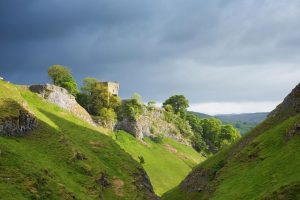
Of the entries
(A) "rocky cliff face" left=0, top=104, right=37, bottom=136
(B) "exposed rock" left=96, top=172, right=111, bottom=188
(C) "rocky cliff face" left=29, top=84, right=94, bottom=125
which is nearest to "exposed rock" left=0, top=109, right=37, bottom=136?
(A) "rocky cliff face" left=0, top=104, right=37, bottom=136

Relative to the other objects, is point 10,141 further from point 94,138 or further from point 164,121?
point 164,121

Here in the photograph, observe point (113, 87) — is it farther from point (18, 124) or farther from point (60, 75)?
point (18, 124)

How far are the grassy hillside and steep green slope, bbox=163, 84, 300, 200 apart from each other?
96.9 ft

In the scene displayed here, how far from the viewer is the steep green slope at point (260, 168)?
51.3 metres

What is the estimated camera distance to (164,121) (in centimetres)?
17662

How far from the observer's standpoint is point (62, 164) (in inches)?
2667

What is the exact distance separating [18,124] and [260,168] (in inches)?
1538

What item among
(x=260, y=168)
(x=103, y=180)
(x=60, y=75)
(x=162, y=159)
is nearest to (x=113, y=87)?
(x=60, y=75)

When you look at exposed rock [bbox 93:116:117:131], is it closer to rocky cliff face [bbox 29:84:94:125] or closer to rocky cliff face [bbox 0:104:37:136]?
rocky cliff face [bbox 29:84:94:125]

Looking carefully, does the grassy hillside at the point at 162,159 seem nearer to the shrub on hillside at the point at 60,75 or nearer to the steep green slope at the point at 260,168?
the shrub on hillside at the point at 60,75

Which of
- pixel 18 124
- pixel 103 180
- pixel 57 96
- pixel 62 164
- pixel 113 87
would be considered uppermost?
pixel 113 87

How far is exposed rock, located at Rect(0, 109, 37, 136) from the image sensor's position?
66.1 metres

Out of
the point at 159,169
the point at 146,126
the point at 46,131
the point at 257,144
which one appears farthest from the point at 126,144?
the point at 257,144


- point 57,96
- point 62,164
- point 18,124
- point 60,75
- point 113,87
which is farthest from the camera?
point 113,87
